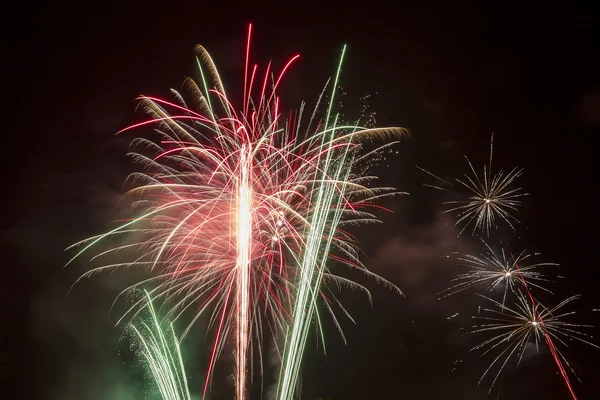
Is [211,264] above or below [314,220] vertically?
below

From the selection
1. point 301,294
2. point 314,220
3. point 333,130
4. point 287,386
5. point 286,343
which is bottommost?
point 287,386

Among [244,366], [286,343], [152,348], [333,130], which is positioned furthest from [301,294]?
[152,348]

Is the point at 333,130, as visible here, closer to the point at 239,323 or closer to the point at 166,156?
the point at 166,156

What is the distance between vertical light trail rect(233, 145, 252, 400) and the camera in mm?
14859

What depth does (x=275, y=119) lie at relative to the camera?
15242 mm

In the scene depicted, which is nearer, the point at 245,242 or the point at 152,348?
the point at 245,242

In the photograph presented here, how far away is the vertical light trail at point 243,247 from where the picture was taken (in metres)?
14.9

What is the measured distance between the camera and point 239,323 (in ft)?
49.8

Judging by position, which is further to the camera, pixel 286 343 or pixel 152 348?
pixel 152 348

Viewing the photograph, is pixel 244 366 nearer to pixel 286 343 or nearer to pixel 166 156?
pixel 286 343

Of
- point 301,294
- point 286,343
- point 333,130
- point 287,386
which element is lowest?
point 287,386

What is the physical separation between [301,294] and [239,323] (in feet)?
5.70

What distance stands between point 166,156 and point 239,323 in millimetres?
4639

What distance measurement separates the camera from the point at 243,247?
48.7 feet
